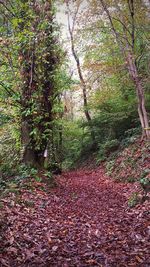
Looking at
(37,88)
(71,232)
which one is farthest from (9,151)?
(71,232)

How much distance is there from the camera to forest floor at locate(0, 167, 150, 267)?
3.65 metres

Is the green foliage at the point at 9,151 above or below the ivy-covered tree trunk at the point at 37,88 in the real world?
below

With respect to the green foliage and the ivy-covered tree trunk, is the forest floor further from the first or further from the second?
the ivy-covered tree trunk

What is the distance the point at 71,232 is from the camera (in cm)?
480

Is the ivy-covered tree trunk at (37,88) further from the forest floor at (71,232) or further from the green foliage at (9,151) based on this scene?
the forest floor at (71,232)

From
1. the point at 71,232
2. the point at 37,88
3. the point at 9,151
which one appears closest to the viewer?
the point at 71,232

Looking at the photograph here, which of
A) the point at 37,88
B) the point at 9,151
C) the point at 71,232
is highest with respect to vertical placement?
the point at 37,88

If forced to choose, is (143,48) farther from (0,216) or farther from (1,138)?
(0,216)

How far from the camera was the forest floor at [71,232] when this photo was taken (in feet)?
12.0

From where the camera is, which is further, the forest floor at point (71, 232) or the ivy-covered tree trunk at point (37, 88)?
the ivy-covered tree trunk at point (37, 88)

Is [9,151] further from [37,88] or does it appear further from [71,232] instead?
[71,232]

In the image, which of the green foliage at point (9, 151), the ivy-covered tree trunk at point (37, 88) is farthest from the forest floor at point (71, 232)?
the ivy-covered tree trunk at point (37, 88)

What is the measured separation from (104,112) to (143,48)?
14.9 ft

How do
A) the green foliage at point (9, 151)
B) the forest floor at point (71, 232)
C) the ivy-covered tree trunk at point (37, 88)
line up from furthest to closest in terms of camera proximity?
the green foliage at point (9, 151), the ivy-covered tree trunk at point (37, 88), the forest floor at point (71, 232)
